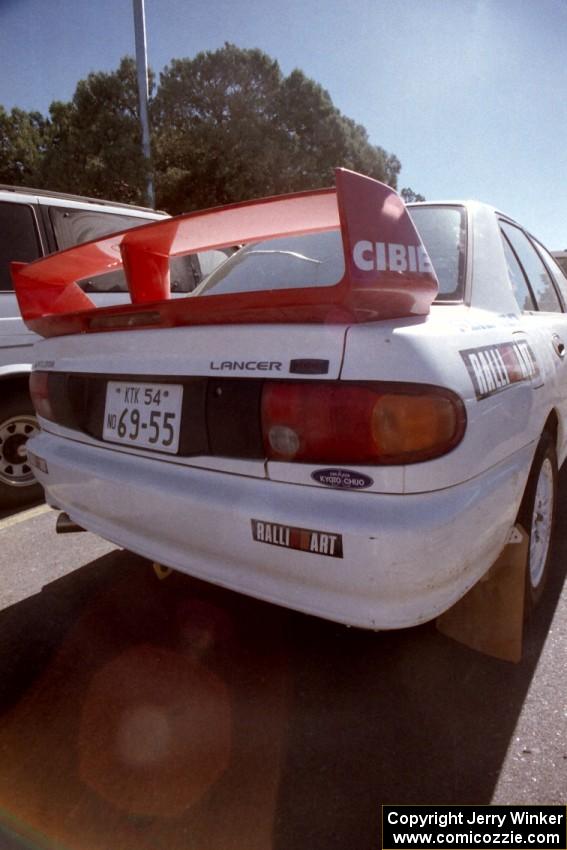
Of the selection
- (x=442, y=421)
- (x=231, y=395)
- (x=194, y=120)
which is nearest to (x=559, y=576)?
(x=442, y=421)

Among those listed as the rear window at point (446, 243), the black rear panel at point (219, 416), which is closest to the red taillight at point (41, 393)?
the black rear panel at point (219, 416)

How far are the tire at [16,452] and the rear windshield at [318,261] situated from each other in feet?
5.61

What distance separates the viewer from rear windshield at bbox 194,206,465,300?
83.4 inches

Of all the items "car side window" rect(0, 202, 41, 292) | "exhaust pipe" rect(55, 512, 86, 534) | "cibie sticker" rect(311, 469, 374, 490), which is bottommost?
"exhaust pipe" rect(55, 512, 86, 534)

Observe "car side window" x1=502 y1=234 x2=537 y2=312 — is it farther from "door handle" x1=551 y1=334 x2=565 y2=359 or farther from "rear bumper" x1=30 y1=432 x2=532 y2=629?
"rear bumper" x1=30 y1=432 x2=532 y2=629

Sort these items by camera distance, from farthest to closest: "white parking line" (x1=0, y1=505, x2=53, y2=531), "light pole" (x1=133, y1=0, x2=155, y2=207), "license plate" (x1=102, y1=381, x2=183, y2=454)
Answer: "light pole" (x1=133, y1=0, x2=155, y2=207), "white parking line" (x1=0, y1=505, x2=53, y2=531), "license plate" (x1=102, y1=381, x2=183, y2=454)

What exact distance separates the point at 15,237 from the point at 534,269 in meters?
3.08

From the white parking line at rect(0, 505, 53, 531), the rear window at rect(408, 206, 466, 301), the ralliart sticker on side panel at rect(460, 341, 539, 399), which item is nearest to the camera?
the ralliart sticker on side panel at rect(460, 341, 539, 399)

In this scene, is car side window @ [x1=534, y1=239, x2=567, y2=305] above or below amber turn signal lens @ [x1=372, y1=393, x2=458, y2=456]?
above

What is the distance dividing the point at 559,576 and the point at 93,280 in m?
3.44

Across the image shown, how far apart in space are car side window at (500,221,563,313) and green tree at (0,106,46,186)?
23.5 metres

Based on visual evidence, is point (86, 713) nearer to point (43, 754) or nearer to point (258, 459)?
point (43, 754)

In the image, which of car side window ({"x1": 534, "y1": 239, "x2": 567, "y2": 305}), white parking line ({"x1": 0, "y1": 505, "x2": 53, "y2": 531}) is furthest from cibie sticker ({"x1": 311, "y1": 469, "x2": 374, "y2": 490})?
white parking line ({"x1": 0, "y1": 505, "x2": 53, "y2": 531})

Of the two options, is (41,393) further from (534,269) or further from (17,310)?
(534,269)
